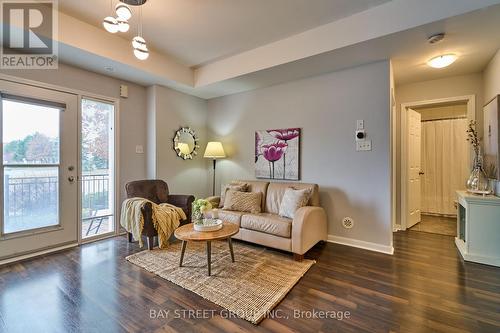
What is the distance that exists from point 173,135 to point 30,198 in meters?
2.13

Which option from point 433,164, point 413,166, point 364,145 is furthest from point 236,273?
point 433,164

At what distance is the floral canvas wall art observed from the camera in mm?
3725

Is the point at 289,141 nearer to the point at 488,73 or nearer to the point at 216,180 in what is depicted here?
the point at 216,180

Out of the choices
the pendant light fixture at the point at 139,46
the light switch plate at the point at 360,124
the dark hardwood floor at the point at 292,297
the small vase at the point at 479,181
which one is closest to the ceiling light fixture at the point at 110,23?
the pendant light fixture at the point at 139,46

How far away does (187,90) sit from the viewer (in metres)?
4.30

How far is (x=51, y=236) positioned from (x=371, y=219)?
13.7 feet

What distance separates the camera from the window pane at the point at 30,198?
108 inches

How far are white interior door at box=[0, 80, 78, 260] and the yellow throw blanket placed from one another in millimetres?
809

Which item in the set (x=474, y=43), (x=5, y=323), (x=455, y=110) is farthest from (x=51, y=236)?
(x=455, y=110)

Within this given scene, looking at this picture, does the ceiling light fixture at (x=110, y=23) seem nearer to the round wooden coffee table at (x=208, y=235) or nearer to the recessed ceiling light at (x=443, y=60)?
the round wooden coffee table at (x=208, y=235)

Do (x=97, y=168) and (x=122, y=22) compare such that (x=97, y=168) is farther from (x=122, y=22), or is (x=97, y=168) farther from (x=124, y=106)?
(x=122, y=22)

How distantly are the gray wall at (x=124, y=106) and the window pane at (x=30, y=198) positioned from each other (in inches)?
34.5

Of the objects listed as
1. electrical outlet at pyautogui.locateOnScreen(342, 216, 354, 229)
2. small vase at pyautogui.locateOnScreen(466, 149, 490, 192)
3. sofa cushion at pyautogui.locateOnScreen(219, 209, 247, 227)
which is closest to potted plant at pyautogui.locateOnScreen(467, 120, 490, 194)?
small vase at pyautogui.locateOnScreen(466, 149, 490, 192)

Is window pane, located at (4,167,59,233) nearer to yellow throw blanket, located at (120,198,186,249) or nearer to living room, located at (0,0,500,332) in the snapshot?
living room, located at (0,0,500,332)
